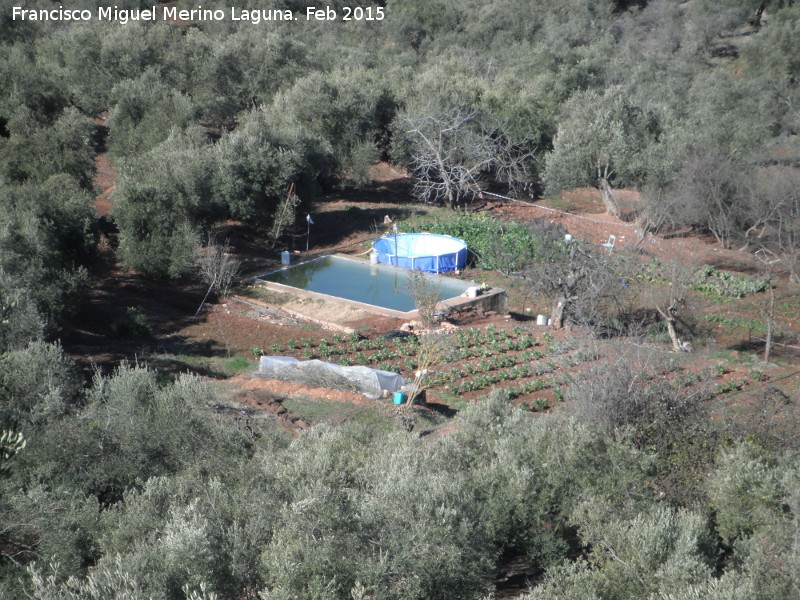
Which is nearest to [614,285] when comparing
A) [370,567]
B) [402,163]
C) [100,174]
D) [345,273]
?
[345,273]

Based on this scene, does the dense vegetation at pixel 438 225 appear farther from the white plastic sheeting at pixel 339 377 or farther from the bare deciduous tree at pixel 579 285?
the white plastic sheeting at pixel 339 377

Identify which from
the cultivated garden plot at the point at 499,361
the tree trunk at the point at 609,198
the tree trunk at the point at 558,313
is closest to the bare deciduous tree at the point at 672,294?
the cultivated garden plot at the point at 499,361

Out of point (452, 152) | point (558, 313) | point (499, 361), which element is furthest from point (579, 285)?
point (452, 152)

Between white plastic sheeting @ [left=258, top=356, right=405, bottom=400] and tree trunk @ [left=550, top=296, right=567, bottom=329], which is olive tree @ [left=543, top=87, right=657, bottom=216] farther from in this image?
white plastic sheeting @ [left=258, top=356, right=405, bottom=400]

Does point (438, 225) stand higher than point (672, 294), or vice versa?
point (438, 225)

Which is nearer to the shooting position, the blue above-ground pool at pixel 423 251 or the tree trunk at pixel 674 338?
the tree trunk at pixel 674 338

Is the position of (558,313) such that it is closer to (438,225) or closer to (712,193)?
(438,225)
